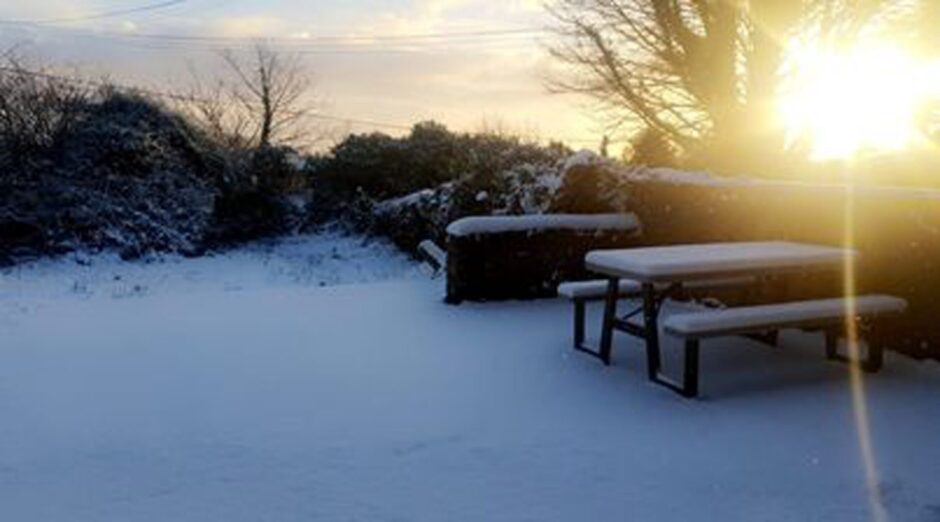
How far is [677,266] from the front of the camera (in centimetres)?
444

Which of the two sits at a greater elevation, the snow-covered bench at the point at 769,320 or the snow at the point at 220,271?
the snow-covered bench at the point at 769,320

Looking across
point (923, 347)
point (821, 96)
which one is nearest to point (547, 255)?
point (923, 347)

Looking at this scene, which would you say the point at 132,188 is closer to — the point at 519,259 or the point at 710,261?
the point at 519,259

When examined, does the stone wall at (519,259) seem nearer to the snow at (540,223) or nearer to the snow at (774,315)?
the snow at (540,223)

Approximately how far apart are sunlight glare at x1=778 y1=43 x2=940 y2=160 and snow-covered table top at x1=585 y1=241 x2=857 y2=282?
603 cm

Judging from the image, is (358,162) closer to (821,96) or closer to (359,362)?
(821,96)

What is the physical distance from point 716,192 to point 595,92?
8.23m

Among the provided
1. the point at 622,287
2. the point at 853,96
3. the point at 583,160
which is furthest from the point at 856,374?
the point at 853,96

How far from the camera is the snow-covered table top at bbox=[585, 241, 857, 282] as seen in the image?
4.46 meters

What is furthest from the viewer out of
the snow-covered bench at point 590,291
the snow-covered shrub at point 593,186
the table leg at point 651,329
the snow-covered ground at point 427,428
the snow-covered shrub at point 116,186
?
the snow-covered shrub at point 116,186

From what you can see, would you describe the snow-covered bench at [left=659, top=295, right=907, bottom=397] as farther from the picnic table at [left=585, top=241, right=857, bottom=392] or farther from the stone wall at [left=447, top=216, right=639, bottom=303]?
the stone wall at [left=447, top=216, right=639, bottom=303]

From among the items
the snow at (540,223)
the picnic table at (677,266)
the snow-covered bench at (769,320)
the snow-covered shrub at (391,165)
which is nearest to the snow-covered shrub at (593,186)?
the snow at (540,223)

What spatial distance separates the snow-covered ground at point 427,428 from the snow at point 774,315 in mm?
388

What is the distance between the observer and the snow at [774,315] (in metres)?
4.28
